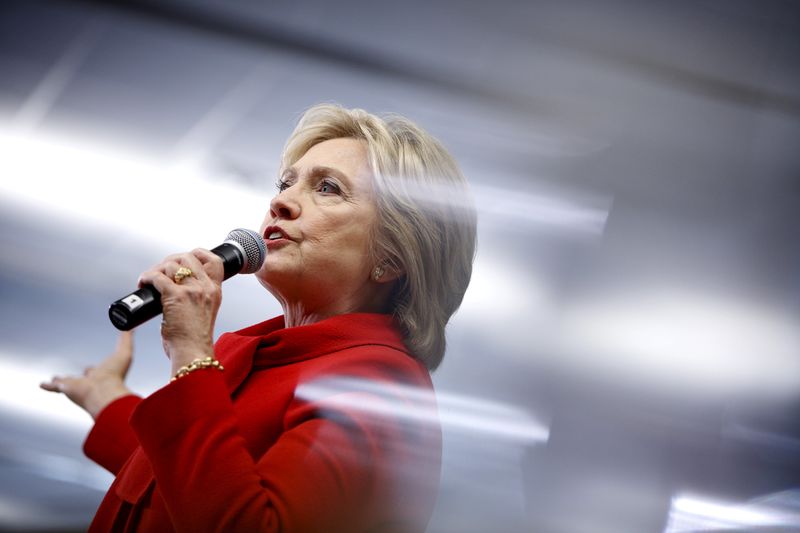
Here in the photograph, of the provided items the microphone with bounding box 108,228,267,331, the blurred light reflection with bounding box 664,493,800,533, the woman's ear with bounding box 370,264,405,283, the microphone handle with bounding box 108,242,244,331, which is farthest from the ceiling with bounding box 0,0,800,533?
the microphone handle with bounding box 108,242,244,331

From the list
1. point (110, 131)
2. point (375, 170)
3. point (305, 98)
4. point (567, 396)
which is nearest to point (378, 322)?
point (375, 170)

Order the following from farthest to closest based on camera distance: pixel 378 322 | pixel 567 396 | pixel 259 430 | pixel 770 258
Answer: pixel 770 258 < pixel 567 396 < pixel 378 322 < pixel 259 430

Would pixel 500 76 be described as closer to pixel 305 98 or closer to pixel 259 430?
pixel 305 98

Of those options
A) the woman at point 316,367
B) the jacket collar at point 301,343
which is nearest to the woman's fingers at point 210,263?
the woman at point 316,367

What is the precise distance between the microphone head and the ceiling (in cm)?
22

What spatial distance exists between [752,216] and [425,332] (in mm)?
535

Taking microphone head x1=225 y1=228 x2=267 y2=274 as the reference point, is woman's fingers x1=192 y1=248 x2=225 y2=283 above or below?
below

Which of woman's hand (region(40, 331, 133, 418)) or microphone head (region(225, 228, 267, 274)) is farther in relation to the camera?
woman's hand (region(40, 331, 133, 418))

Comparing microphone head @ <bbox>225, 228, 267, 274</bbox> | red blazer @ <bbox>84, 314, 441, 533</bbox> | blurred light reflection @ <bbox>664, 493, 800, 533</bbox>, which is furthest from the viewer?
blurred light reflection @ <bbox>664, 493, 800, 533</bbox>

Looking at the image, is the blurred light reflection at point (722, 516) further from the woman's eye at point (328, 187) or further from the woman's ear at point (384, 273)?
the woman's eye at point (328, 187)

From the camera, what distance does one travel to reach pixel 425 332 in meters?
0.84

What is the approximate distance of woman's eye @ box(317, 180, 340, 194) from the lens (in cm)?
83

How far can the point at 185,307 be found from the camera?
638 mm

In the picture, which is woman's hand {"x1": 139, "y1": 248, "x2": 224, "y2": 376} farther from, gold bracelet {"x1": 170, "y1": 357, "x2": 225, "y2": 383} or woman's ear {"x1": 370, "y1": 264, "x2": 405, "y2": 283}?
woman's ear {"x1": 370, "y1": 264, "x2": 405, "y2": 283}
